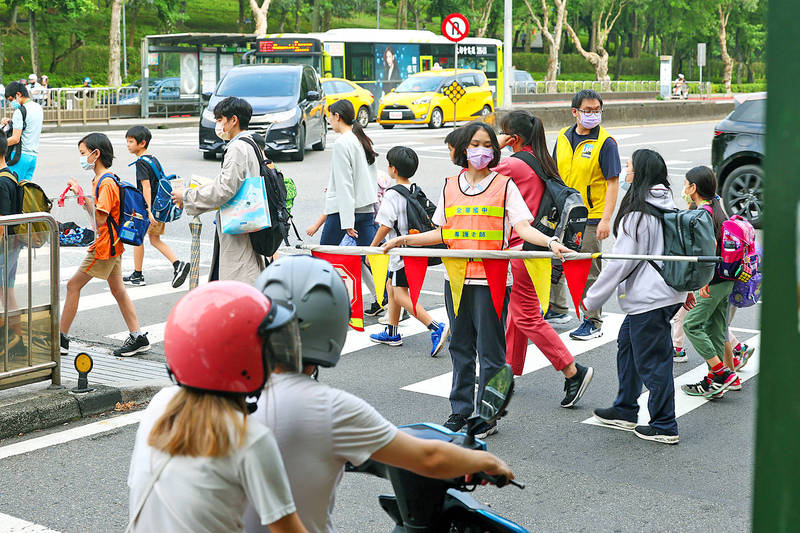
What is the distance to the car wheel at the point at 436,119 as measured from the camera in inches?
1254

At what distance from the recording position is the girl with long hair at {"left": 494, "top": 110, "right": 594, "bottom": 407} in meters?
6.42

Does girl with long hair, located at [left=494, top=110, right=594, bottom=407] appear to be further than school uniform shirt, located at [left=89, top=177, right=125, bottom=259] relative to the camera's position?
No

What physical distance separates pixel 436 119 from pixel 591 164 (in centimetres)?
2435

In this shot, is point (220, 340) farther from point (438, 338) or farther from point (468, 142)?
point (438, 338)

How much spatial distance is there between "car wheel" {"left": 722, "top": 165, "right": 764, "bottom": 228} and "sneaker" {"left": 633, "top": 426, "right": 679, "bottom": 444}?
877cm

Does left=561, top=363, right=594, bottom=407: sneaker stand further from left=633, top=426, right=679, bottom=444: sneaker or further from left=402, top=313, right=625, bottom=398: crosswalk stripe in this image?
left=402, top=313, right=625, bottom=398: crosswalk stripe

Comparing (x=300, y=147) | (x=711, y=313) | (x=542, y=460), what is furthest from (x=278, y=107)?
(x=542, y=460)

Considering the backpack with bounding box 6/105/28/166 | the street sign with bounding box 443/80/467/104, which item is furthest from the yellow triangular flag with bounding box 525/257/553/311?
the street sign with bounding box 443/80/467/104

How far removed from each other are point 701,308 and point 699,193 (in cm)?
74

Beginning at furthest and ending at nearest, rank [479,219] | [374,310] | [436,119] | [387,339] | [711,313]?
[436,119], [374,310], [387,339], [711,313], [479,219]

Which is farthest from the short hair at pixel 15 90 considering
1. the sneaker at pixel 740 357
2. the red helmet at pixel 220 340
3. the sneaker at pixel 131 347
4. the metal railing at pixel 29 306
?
the red helmet at pixel 220 340

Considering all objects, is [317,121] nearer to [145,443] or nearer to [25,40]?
[145,443]

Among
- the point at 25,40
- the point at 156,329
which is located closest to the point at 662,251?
the point at 156,329

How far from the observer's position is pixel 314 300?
2461 mm
